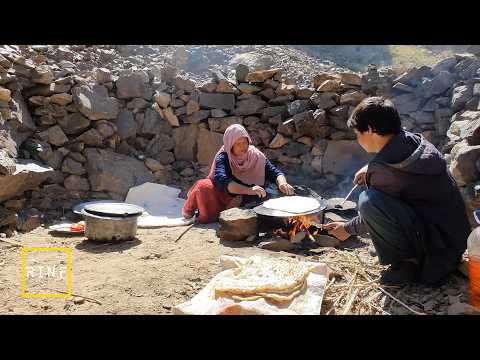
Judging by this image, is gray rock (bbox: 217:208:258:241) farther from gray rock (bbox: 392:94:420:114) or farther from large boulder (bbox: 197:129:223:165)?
gray rock (bbox: 392:94:420:114)

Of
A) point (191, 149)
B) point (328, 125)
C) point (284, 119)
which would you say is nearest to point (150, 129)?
point (191, 149)

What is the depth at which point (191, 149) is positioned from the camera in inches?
286

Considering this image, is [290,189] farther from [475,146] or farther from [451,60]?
[451,60]

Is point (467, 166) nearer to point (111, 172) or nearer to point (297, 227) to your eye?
point (297, 227)

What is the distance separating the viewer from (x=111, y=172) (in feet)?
21.2

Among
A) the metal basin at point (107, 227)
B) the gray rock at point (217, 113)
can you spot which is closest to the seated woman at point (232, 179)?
the metal basin at point (107, 227)

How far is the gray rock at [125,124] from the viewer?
6.84 meters

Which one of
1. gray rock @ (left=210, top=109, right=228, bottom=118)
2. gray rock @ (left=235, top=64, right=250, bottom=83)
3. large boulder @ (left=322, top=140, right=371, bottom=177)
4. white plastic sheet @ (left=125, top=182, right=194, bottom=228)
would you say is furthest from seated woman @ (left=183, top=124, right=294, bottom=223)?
gray rock @ (left=235, top=64, right=250, bottom=83)

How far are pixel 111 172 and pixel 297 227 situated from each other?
317 centimetres

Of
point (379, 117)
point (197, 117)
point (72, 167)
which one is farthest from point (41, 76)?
point (379, 117)

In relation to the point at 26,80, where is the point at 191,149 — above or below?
below

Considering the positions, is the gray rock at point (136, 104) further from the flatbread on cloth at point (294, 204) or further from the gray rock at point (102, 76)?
the flatbread on cloth at point (294, 204)
